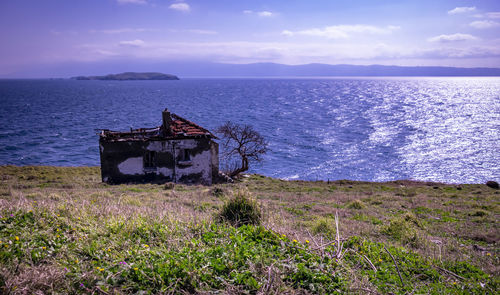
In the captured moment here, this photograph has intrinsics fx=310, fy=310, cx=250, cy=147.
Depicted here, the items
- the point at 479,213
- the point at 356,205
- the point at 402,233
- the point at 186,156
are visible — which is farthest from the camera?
the point at 186,156

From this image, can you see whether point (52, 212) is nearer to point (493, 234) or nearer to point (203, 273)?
point (203, 273)

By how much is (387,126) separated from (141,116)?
76769 millimetres

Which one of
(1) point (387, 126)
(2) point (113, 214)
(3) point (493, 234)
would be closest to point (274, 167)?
(3) point (493, 234)

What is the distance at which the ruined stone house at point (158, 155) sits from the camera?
28.9 meters

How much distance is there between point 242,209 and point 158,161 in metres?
21.8

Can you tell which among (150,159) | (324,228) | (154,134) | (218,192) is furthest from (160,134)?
(324,228)

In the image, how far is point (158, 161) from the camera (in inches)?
1168

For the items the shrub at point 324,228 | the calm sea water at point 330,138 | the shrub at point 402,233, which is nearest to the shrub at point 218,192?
the shrub at point 324,228

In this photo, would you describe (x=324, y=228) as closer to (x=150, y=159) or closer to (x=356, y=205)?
(x=356, y=205)

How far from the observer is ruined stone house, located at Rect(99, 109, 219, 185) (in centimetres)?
2889

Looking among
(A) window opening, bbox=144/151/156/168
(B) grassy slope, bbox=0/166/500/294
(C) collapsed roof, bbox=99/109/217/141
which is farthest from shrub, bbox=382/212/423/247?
(A) window opening, bbox=144/151/156/168

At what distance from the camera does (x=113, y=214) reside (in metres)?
8.55

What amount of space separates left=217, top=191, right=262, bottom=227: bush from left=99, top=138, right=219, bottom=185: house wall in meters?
21.1

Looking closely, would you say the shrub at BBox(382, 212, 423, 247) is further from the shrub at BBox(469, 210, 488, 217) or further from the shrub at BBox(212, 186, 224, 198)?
the shrub at BBox(212, 186, 224, 198)
